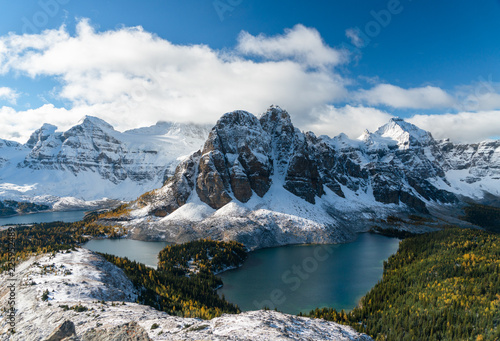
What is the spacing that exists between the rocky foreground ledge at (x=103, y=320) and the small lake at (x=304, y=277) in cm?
2545

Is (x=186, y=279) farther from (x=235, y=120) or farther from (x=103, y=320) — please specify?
(x=235, y=120)

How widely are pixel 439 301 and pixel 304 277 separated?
3642 cm

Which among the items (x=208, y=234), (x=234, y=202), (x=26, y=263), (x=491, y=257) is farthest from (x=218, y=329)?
(x=234, y=202)

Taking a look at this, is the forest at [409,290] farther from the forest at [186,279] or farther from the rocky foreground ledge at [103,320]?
the rocky foreground ledge at [103,320]

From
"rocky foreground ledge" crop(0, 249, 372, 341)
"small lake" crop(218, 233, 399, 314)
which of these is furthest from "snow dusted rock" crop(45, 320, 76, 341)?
"small lake" crop(218, 233, 399, 314)

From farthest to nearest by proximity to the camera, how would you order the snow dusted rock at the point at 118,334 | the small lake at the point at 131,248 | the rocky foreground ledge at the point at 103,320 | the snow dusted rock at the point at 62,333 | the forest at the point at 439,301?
1. the small lake at the point at 131,248
2. the forest at the point at 439,301
3. the rocky foreground ledge at the point at 103,320
4. the snow dusted rock at the point at 118,334
5. the snow dusted rock at the point at 62,333

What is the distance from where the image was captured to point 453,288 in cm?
5222

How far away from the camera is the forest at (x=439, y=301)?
41.8 meters

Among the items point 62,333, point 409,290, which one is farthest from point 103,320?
point 409,290

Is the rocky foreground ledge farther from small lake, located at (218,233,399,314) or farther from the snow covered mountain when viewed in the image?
the snow covered mountain

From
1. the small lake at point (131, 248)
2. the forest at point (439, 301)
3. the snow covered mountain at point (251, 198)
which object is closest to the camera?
the forest at point (439, 301)

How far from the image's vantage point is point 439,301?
158ft

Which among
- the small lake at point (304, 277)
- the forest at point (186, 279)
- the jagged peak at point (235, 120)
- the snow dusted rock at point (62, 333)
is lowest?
the small lake at point (304, 277)

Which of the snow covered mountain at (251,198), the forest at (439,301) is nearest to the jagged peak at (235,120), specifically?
the snow covered mountain at (251,198)
